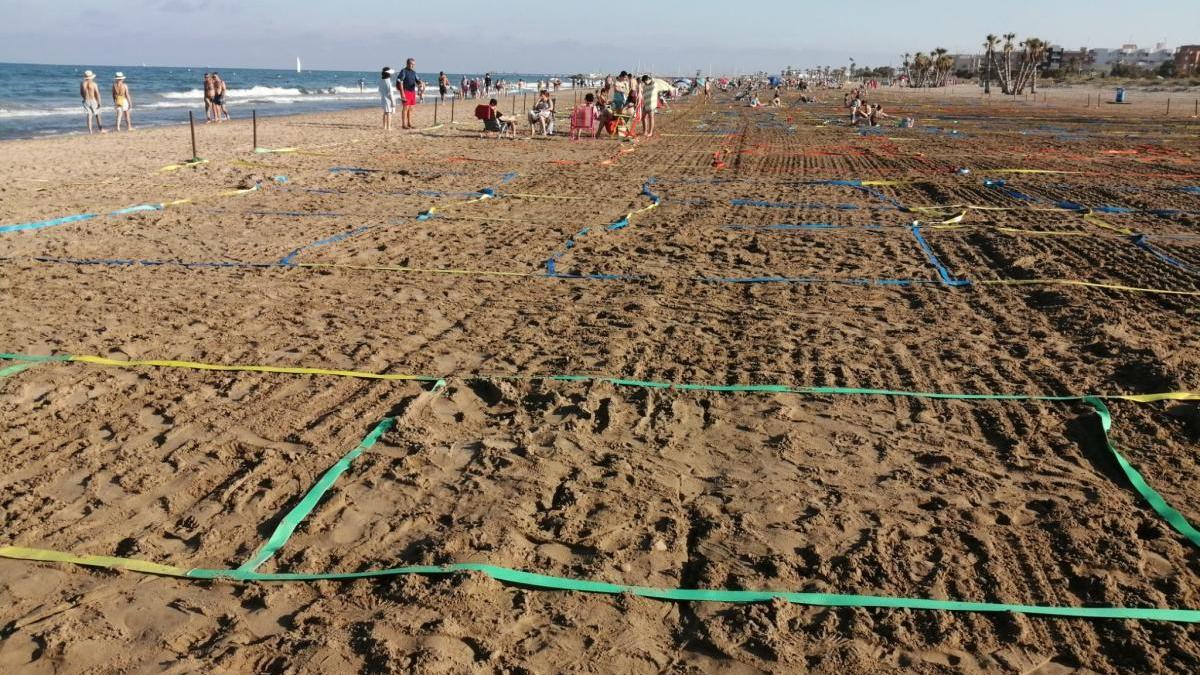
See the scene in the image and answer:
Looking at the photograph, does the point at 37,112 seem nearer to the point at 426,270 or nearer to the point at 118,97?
the point at 118,97

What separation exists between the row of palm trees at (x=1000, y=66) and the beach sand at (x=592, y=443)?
57.1 meters

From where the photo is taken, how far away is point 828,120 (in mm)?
28875

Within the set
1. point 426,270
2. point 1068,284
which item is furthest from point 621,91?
point 1068,284

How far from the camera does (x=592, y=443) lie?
3.89 m

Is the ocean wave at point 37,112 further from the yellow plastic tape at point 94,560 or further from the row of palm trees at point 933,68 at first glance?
the row of palm trees at point 933,68

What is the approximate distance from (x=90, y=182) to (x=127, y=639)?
1054 cm

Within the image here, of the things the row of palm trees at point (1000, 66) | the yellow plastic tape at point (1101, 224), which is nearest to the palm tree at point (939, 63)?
the row of palm trees at point (1000, 66)

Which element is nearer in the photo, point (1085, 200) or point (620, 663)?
point (620, 663)

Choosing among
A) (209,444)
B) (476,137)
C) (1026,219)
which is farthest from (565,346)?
(476,137)

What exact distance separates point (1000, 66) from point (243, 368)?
85.1 meters

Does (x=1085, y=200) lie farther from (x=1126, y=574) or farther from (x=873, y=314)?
(x=1126, y=574)

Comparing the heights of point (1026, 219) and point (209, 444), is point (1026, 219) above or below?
above

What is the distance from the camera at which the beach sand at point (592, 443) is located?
262 centimetres

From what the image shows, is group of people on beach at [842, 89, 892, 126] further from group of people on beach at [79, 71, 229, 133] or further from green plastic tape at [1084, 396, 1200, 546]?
green plastic tape at [1084, 396, 1200, 546]
